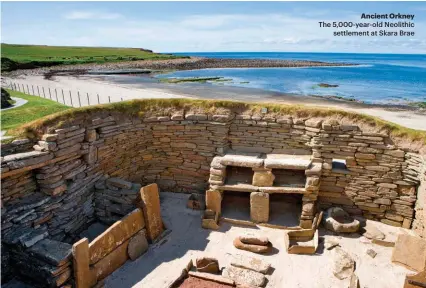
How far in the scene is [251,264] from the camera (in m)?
7.42

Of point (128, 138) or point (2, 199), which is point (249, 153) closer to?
point (128, 138)

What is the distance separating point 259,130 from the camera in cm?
1017

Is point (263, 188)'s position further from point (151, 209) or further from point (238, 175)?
point (151, 209)

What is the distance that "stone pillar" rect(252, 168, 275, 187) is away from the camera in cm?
914

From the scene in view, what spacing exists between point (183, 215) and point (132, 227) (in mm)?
2128

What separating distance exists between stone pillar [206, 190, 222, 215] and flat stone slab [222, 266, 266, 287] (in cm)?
227

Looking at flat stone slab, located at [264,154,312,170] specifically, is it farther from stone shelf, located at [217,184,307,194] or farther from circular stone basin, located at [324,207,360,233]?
circular stone basin, located at [324,207,360,233]

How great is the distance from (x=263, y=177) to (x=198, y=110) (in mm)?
3132

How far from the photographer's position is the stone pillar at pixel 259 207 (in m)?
9.05

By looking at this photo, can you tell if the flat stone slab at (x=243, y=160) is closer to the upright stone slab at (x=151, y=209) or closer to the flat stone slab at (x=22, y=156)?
the upright stone slab at (x=151, y=209)

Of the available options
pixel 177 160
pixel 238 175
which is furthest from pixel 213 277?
pixel 177 160

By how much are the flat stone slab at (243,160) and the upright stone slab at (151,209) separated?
89.1 inches

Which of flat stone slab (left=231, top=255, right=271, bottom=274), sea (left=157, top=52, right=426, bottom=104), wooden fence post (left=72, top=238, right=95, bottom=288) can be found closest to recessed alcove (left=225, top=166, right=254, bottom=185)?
flat stone slab (left=231, top=255, right=271, bottom=274)

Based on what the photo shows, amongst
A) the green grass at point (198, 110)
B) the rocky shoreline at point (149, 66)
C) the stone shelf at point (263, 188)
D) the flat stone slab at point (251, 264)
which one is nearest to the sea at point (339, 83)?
the rocky shoreline at point (149, 66)
